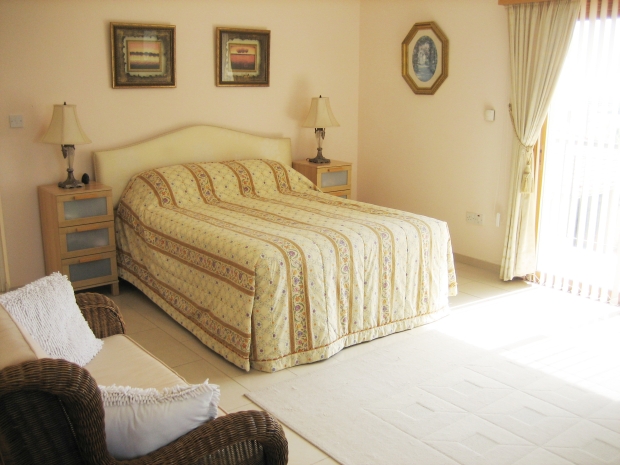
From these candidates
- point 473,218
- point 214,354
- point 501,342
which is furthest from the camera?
point 473,218

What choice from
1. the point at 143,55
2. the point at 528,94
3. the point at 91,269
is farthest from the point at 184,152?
the point at 528,94

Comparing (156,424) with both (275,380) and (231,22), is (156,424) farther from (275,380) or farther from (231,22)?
(231,22)

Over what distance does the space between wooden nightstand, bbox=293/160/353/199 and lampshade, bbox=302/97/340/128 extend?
0.34 m

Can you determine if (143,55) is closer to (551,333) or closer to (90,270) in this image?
(90,270)

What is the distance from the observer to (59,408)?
150cm

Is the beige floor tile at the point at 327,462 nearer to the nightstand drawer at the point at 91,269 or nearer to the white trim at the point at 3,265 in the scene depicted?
the nightstand drawer at the point at 91,269

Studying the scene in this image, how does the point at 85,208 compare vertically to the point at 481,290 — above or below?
above

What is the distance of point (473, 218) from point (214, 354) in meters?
2.59

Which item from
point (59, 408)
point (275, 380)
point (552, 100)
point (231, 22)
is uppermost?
point (231, 22)

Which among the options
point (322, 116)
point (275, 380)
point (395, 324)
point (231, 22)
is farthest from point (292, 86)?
point (275, 380)

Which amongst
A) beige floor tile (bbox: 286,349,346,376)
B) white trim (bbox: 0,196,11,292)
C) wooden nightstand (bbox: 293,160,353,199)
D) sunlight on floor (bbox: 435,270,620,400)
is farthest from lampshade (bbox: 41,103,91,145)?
sunlight on floor (bbox: 435,270,620,400)

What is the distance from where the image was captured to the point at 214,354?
136 inches

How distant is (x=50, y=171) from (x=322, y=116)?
7.39ft

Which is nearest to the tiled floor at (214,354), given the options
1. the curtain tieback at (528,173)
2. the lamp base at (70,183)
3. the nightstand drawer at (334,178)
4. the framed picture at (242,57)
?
the curtain tieback at (528,173)
